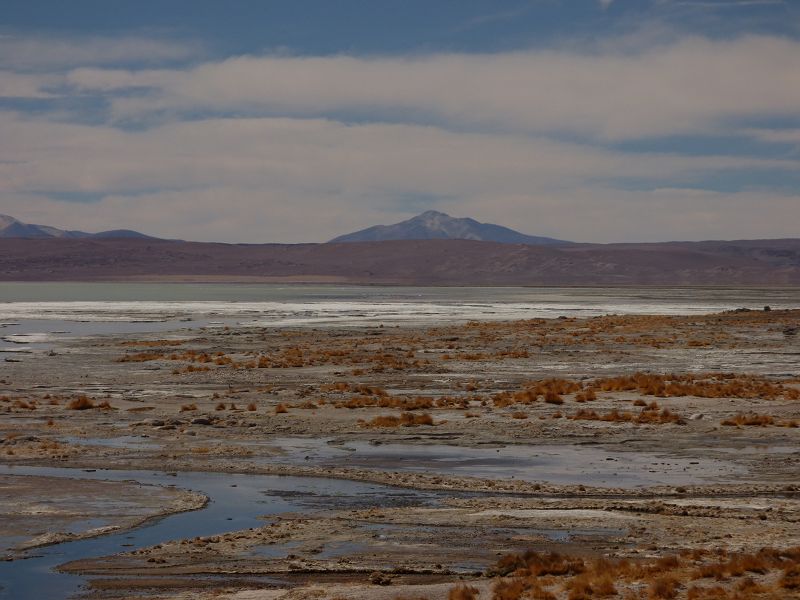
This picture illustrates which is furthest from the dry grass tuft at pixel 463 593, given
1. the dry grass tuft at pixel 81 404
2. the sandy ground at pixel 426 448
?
the dry grass tuft at pixel 81 404

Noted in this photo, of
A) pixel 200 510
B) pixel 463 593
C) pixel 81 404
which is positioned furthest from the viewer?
pixel 81 404

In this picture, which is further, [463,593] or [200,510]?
[200,510]

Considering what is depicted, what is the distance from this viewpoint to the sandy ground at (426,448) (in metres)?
14.7

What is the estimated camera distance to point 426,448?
84.9 feet

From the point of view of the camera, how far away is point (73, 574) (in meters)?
14.2

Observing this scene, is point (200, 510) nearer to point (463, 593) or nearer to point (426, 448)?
point (463, 593)

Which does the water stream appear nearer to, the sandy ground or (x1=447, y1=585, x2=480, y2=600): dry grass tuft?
the sandy ground

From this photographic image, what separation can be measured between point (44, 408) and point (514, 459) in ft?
51.9

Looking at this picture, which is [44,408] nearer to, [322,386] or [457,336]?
[322,386]

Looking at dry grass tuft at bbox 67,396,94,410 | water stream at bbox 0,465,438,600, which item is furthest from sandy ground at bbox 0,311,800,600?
water stream at bbox 0,465,438,600

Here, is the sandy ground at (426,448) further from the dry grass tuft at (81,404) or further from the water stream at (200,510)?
the water stream at (200,510)

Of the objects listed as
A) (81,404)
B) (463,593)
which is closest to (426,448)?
(81,404)

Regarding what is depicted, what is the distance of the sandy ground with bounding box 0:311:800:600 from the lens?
1469 cm

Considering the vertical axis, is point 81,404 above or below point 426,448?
above
